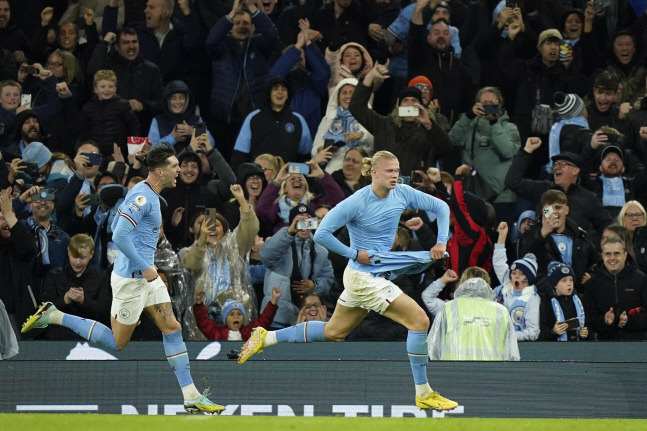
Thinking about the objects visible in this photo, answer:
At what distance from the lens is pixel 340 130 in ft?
50.8

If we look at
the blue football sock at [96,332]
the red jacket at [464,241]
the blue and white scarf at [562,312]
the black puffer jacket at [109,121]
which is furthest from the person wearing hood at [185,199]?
the blue and white scarf at [562,312]

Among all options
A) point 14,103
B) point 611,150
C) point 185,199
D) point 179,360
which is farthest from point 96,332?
point 611,150

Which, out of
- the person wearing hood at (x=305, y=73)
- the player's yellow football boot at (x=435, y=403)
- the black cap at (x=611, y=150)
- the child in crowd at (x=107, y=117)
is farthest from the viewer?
the person wearing hood at (x=305, y=73)

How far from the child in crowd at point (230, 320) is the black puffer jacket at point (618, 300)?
135 inches

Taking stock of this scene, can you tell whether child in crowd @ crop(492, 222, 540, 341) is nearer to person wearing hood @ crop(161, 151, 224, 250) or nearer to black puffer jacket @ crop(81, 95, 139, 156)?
person wearing hood @ crop(161, 151, 224, 250)

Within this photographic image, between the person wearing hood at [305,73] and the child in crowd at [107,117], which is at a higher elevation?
the person wearing hood at [305,73]

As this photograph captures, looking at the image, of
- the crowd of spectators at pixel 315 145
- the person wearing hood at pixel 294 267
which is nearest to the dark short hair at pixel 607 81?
the crowd of spectators at pixel 315 145

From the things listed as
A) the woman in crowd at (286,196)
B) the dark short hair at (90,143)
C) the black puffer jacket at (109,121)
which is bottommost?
the woman in crowd at (286,196)

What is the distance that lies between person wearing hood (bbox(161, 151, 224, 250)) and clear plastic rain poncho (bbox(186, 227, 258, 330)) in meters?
0.94

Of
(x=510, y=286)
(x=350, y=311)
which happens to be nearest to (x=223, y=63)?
(x=510, y=286)

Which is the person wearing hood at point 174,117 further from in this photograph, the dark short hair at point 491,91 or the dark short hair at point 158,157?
the dark short hair at point 158,157

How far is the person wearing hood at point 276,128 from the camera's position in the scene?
50.6ft

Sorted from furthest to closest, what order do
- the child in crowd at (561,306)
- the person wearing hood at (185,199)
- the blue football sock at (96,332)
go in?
the person wearing hood at (185,199) → the child in crowd at (561,306) → the blue football sock at (96,332)

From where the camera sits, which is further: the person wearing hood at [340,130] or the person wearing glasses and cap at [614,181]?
the person wearing hood at [340,130]
